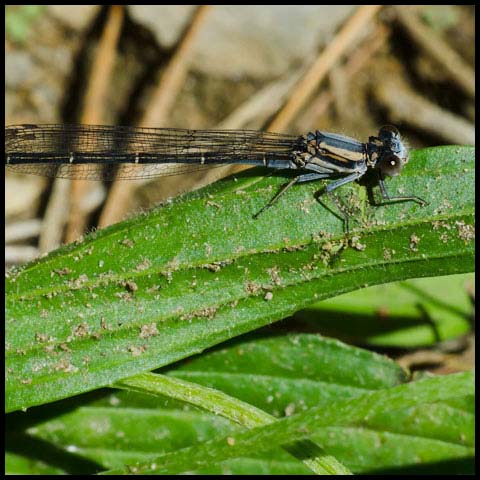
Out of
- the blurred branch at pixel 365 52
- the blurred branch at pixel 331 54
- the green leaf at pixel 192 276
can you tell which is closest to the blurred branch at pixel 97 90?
the blurred branch at pixel 331 54

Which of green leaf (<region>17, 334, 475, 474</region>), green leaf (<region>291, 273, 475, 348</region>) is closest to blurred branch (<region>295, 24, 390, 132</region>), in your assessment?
green leaf (<region>291, 273, 475, 348</region>)

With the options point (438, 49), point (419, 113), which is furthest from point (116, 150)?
point (438, 49)

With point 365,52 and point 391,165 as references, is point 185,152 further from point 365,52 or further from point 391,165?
point 365,52

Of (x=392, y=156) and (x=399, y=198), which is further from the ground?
(x=392, y=156)

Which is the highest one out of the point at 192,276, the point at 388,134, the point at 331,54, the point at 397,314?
the point at 331,54

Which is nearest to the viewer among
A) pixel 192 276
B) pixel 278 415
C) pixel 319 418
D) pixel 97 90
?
pixel 319 418

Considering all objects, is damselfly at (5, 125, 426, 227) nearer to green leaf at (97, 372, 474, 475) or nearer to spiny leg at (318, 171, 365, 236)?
spiny leg at (318, 171, 365, 236)

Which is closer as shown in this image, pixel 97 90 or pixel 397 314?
pixel 397 314
